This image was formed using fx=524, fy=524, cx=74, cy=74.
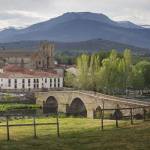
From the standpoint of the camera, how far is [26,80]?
111 m

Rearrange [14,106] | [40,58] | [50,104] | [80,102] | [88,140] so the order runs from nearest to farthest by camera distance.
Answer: [88,140]
[80,102]
[14,106]
[50,104]
[40,58]

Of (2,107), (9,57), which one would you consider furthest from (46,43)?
(2,107)

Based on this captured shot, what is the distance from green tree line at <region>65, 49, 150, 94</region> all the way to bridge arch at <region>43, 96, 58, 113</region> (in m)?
9.02

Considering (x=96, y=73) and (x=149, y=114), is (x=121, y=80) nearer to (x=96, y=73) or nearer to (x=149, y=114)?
(x=96, y=73)

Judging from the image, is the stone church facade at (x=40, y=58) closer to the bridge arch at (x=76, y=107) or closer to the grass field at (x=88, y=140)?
the bridge arch at (x=76, y=107)

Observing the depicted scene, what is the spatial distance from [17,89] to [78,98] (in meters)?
35.1

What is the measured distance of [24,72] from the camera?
113m

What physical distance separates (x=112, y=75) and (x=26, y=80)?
76.0 feet

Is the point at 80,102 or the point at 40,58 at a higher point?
the point at 40,58

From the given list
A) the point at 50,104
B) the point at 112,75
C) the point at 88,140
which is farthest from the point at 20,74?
the point at 88,140

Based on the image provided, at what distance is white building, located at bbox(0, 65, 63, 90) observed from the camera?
4313 inches

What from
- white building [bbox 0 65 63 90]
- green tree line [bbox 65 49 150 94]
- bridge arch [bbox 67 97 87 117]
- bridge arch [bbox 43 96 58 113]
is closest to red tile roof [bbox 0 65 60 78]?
white building [bbox 0 65 63 90]

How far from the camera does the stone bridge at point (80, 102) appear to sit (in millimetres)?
56438

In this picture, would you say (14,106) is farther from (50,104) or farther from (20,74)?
(20,74)
